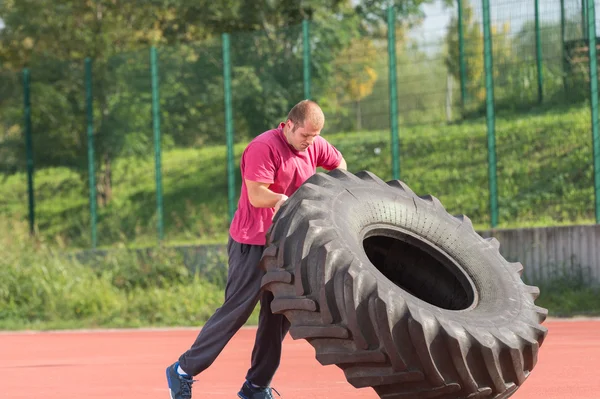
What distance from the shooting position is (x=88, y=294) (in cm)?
1427

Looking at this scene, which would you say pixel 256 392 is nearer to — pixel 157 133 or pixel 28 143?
pixel 157 133

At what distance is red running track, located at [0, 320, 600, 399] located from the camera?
23.5 ft

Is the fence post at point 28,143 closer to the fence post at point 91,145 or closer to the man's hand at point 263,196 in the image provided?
the fence post at point 91,145

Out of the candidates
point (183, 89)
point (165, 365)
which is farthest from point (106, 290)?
point (165, 365)

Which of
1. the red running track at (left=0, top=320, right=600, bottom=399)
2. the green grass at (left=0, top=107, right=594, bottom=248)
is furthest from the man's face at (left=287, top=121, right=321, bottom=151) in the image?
the green grass at (left=0, top=107, right=594, bottom=248)

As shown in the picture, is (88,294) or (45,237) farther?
(45,237)

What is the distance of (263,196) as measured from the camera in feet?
19.7

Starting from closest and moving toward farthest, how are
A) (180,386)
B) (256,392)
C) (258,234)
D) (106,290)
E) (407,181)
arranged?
(258,234) → (180,386) → (256,392) → (106,290) → (407,181)

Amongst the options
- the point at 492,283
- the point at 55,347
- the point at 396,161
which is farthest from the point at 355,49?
the point at 492,283

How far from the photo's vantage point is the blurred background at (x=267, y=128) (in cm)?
1384

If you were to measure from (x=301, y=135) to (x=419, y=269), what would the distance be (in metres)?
1.25

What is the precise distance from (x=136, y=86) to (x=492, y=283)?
11.1 m

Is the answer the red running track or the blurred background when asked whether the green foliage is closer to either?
the blurred background

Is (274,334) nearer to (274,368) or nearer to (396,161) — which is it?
(274,368)
